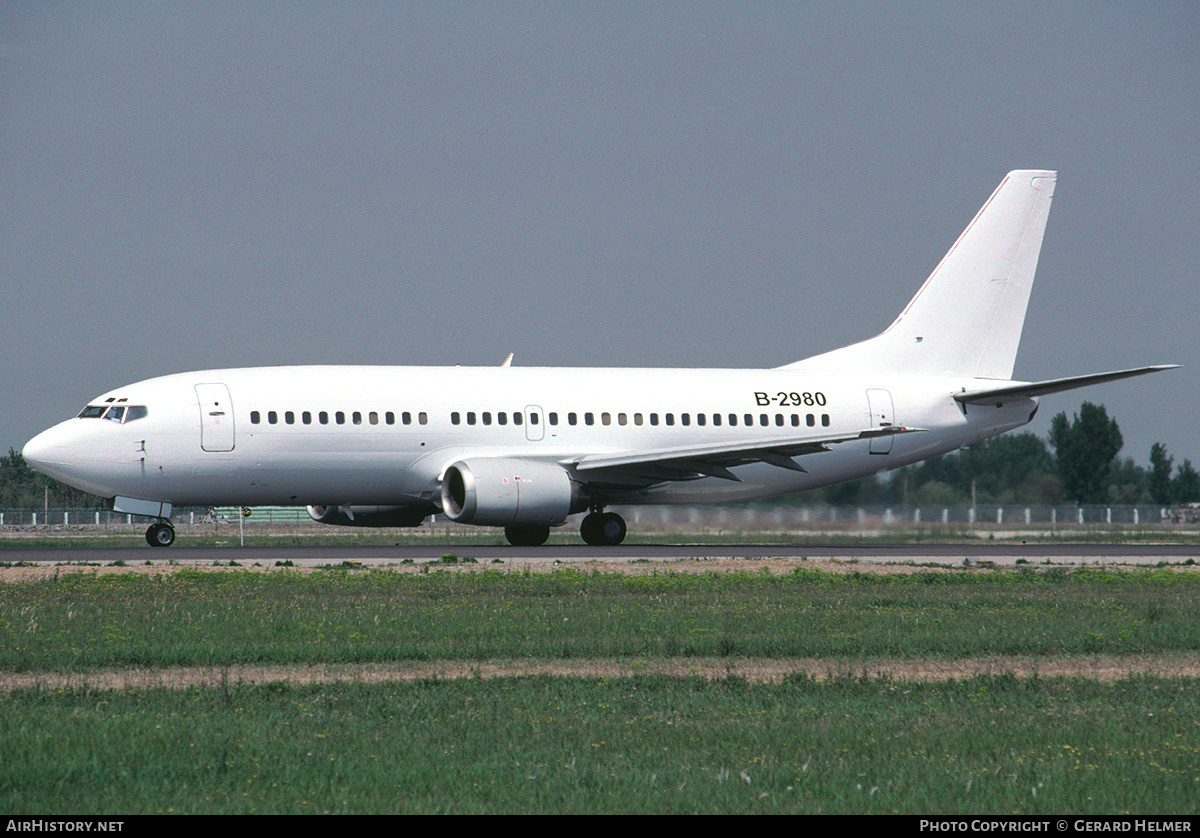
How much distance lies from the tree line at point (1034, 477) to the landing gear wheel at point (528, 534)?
7474mm

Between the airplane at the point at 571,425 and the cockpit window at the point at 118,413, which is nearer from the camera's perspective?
the cockpit window at the point at 118,413

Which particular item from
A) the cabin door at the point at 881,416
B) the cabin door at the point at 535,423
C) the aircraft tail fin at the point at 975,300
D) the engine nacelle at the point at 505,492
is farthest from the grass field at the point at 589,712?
the aircraft tail fin at the point at 975,300

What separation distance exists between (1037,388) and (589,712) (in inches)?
1079

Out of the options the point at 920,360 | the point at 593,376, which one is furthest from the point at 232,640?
the point at 920,360

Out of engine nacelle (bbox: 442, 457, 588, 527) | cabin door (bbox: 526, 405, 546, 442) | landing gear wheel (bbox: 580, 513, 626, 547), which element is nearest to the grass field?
engine nacelle (bbox: 442, 457, 588, 527)

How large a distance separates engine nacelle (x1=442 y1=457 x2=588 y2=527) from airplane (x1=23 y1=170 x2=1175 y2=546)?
46mm

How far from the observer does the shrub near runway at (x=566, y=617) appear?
44.6 ft

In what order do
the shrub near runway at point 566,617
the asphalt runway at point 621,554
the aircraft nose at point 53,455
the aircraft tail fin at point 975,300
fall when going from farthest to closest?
the aircraft tail fin at point 975,300
the aircraft nose at point 53,455
the asphalt runway at point 621,554
the shrub near runway at point 566,617

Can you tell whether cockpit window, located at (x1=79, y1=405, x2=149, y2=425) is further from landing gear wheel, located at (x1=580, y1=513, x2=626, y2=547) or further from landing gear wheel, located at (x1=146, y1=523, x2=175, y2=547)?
landing gear wheel, located at (x1=580, y1=513, x2=626, y2=547)

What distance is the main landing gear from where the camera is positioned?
33719 mm

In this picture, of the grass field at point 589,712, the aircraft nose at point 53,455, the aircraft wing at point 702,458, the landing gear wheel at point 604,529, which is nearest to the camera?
the grass field at point 589,712

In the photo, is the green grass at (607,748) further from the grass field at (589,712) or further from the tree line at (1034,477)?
the tree line at (1034,477)

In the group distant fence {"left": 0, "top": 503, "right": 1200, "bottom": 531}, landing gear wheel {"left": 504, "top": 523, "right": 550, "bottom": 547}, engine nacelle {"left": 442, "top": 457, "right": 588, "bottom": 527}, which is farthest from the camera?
distant fence {"left": 0, "top": 503, "right": 1200, "bottom": 531}
